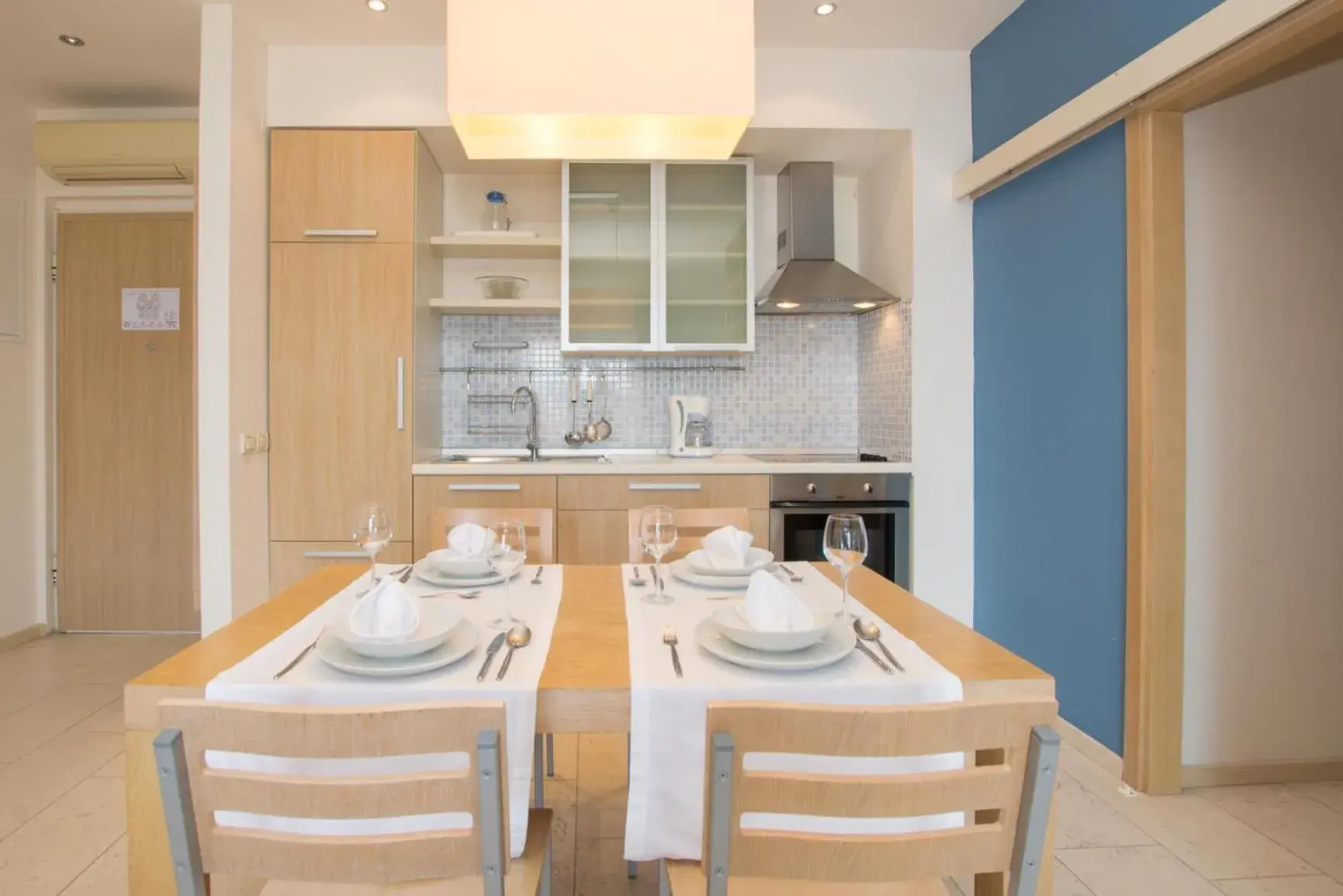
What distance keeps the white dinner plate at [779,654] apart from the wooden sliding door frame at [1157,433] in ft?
4.42

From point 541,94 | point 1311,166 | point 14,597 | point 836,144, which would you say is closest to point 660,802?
point 541,94

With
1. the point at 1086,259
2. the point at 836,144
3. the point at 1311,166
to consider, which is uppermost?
the point at 836,144

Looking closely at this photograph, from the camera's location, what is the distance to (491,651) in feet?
4.02

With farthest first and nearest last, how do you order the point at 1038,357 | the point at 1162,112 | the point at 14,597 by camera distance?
the point at 14,597 → the point at 1038,357 → the point at 1162,112

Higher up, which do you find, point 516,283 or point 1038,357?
point 516,283

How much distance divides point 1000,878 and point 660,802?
18.3 inches

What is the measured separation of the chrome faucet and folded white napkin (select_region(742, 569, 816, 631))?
245 centimetres

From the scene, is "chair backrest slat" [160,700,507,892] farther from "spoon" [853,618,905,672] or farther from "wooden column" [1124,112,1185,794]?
"wooden column" [1124,112,1185,794]

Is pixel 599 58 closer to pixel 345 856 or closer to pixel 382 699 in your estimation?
pixel 382 699

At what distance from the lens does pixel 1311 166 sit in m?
2.30

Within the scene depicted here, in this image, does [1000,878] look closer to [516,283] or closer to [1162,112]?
[1162,112]

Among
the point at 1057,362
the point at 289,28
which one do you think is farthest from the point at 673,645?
A: the point at 289,28

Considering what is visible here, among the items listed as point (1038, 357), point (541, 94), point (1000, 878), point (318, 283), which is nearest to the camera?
point (1000, 878)

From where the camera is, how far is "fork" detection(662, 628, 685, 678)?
1160 mm
